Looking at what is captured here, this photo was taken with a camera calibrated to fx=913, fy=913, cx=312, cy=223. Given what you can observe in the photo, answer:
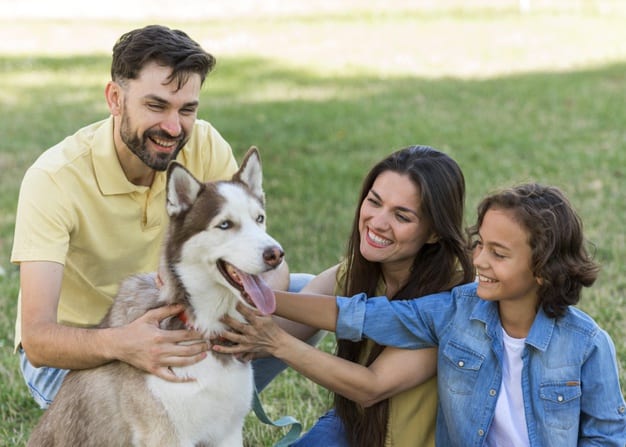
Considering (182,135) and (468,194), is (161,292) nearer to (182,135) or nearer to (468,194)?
(182,135)

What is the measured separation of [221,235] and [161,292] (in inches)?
13.7

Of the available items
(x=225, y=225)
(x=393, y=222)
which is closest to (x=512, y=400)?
(x=393, y=222)

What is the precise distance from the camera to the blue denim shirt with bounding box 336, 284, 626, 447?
3258 millimetres

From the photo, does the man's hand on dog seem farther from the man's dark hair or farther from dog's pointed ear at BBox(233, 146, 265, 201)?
the man's dark hair

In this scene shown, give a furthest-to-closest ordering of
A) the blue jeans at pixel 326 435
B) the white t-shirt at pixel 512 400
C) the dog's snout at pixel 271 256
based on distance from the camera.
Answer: the blue jeans at pixel 326 435 < the white t-shirt at pixel 512 400 < the dog's snout at pixel 271 256

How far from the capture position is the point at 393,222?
11.7ft

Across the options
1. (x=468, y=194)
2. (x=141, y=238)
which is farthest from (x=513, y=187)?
(x=468, y=194)

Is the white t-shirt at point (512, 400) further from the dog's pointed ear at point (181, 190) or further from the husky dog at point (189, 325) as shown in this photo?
the dog's pointed ear at point (181, 190)

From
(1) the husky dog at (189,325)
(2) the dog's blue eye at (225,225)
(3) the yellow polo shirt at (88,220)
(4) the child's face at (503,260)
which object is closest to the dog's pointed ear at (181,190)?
(1) the husky dog at (189,325)

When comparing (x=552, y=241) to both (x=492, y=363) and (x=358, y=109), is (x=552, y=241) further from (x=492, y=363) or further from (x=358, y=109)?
(x=358, y=109)

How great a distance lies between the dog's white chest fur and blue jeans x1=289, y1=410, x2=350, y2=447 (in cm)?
64

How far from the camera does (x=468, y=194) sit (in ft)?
25.2

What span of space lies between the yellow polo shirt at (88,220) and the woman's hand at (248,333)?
0.76 meters

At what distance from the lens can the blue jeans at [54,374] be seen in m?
3.86
